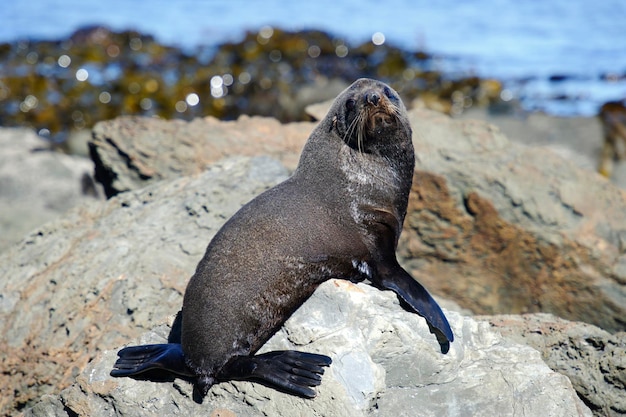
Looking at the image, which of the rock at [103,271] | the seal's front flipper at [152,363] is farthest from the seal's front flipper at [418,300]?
the rock at [103,271]

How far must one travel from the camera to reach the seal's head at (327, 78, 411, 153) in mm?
5176

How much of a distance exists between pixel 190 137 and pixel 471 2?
18.2m

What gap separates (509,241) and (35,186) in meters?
5.20

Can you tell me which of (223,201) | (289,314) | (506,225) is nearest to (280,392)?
(289,314)

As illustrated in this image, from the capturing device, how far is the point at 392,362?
14.5 ft

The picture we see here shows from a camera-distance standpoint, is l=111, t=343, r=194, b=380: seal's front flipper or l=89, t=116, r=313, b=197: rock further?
l=89, t=116, r=313, b=197: rock

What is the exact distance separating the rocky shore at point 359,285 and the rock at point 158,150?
0.05 ft

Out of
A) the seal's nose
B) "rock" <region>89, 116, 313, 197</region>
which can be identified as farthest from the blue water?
the seal's nose

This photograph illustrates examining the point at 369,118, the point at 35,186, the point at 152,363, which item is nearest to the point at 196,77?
the point at 35,186

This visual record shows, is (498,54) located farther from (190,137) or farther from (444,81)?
(190,137)

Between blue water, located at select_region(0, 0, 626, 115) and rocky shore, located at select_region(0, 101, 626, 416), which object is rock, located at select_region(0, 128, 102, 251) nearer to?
rocky shore, located at select_region(0, 101, 626, 416)

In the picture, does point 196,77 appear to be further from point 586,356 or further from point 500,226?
point 586,356

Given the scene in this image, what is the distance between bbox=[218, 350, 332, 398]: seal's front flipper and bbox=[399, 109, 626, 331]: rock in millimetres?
3127

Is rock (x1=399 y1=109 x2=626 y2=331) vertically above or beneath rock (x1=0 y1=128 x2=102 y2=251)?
above
